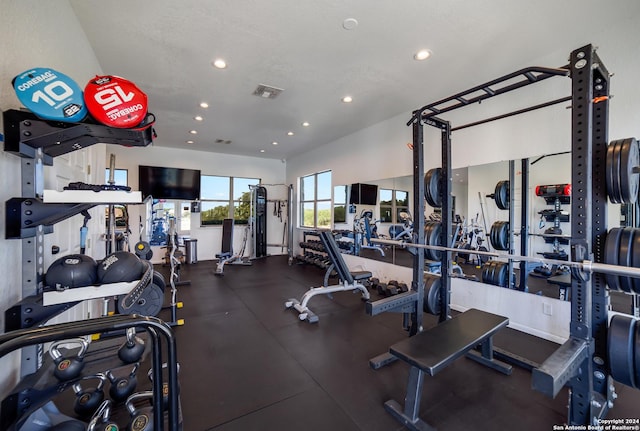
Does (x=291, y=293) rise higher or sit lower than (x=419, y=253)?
lower

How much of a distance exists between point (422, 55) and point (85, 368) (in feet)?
12.0

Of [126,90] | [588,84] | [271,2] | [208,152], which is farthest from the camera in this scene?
[208,152]

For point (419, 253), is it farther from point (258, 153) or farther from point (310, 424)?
point (258, 153)

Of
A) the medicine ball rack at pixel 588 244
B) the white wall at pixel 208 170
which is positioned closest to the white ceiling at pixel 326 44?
the medicine ball rack at pixel 588 244

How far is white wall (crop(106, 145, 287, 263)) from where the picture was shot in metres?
6.66

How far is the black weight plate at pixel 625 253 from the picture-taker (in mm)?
1440

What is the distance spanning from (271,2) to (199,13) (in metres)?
0.65

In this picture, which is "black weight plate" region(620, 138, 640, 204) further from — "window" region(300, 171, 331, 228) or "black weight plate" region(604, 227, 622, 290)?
"window" region(300, 171, 331, 228)

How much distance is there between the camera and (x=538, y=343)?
2.71 m

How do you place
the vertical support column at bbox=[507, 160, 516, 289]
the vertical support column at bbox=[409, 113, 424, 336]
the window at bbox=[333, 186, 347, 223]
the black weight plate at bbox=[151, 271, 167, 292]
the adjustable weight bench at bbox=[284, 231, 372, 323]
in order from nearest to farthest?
the black weight plate at bbox=[151, 271, 167, 292], the vertical support column at bbox=[409, 113, 424, 336], the vertical support column at bbox=[507, 160, 516, 289], the adjustable weight bench at bbox=[284, 231, 372, 323], the window at bbox=[333, 186, 347, 223]

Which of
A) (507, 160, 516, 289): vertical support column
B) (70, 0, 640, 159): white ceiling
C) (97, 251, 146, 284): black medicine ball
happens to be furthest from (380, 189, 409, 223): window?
(97, 251, 146, 284): black medicine ball

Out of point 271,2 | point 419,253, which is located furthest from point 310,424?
point 271,2

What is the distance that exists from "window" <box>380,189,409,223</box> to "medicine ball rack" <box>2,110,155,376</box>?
403 cm

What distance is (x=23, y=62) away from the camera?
1.46 meters
